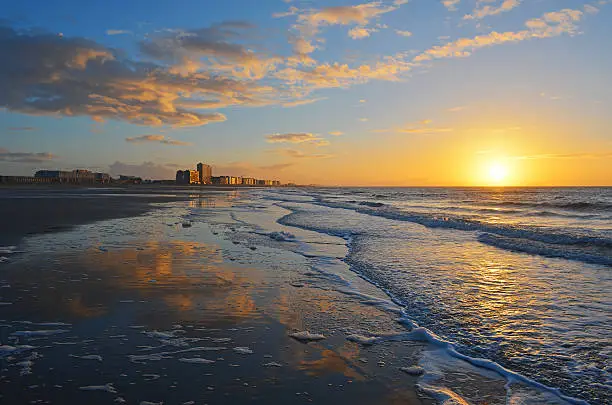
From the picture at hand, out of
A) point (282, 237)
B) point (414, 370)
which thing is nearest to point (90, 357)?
point (414, 370)

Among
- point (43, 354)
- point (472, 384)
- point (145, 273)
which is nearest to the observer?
point (472, 384)

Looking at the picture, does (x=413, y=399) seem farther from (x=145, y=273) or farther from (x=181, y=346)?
(x=145, y=273)

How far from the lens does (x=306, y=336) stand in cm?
574

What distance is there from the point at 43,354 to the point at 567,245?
1697 cm

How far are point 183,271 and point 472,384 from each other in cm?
720

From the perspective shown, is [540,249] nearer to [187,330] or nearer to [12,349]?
[187,330]

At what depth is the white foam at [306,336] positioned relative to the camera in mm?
5635

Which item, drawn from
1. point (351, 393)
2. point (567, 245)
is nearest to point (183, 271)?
point (351, 393)

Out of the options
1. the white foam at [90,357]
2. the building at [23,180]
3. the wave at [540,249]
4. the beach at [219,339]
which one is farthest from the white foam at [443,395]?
the building at [23,180]

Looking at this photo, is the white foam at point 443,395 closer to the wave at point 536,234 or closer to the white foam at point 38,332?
the white foam at point 38,332

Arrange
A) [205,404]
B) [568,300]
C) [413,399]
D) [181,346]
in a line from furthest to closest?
[568,300], [181,346], [413,399], [205,404]

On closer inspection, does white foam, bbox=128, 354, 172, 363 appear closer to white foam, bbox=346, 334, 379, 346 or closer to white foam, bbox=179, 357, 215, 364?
white foam, bbox=179, 357, 215, 364

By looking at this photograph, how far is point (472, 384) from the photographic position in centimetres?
448

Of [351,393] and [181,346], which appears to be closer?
[351,393]
